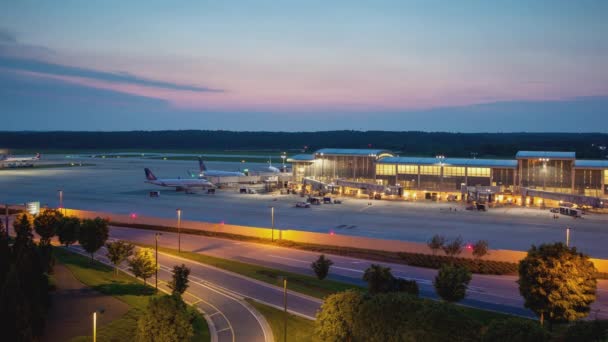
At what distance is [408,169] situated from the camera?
292ft

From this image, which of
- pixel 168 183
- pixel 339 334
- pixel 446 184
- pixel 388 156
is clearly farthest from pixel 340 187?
pixel 339 334

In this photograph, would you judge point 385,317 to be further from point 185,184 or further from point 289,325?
point 185,184

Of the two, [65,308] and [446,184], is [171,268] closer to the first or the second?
[65,308]

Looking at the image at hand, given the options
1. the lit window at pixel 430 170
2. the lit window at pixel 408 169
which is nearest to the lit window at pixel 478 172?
the lit window at pixel 430 170

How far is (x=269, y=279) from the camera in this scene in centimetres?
3859

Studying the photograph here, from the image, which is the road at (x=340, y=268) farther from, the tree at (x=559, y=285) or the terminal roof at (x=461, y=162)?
the terminal roof at (x=461, y=162)

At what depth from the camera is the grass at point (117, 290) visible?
26.7 m

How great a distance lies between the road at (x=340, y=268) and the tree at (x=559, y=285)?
3.61 m

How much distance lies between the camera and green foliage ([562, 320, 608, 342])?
19844 millimetres

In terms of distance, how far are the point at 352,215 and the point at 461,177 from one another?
26.1m

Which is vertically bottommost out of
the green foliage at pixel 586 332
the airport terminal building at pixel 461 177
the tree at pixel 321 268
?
the tree at pixel 321 268

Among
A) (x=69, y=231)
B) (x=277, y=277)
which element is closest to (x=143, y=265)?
(x=277, y=277)

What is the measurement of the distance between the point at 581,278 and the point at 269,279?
20466mm

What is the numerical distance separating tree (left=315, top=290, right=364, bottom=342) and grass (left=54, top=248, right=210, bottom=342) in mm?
7200
